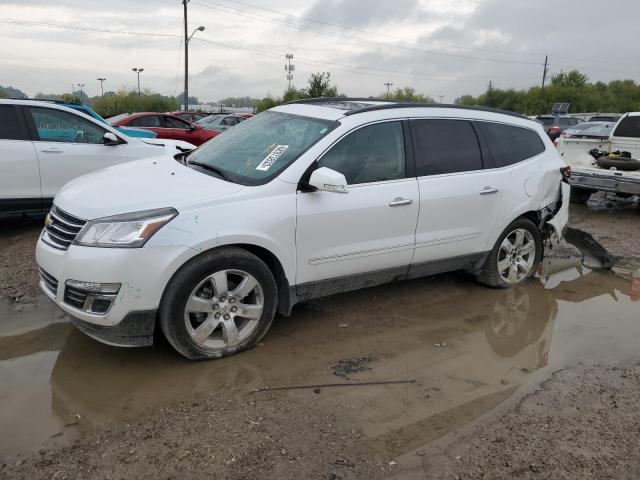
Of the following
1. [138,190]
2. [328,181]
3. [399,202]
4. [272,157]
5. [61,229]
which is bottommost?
[61,229]

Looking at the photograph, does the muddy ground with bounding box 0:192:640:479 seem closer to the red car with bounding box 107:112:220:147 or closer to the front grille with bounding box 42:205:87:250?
the front grille with bounding box 42:205:87:250

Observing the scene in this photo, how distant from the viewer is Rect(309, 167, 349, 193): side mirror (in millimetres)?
3756

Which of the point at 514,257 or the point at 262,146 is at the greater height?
the point at 262,146

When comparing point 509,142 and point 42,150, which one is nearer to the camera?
Result: point 509,142

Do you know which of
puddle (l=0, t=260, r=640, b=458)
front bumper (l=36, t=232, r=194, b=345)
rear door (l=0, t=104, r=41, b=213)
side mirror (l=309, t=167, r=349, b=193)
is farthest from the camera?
rear door (l=0, t=104, r=41, b=213)

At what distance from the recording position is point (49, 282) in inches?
148

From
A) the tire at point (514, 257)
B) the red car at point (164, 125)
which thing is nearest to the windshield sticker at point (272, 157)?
the tire at point (514, 257)

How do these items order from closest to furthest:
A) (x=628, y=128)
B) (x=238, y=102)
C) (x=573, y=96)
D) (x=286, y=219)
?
1. (x=286, y=219)
2. (x=628, y=128)
3. (x=573, y=96)
4. (x=238, y=102)

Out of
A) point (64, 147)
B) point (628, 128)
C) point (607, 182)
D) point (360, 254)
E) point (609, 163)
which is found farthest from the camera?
point (628, 128)

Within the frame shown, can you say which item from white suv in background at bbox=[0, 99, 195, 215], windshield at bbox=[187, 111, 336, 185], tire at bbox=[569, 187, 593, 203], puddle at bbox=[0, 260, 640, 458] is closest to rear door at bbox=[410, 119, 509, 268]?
puddle at bbox=[0, 260, 640, 458]

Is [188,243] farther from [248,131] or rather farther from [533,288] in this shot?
[533,288]

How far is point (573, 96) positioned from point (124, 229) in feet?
233

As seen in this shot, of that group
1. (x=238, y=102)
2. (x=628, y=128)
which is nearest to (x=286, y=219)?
(x=628, y=128)

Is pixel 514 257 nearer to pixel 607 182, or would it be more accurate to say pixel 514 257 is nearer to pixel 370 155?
pixel 370 155
